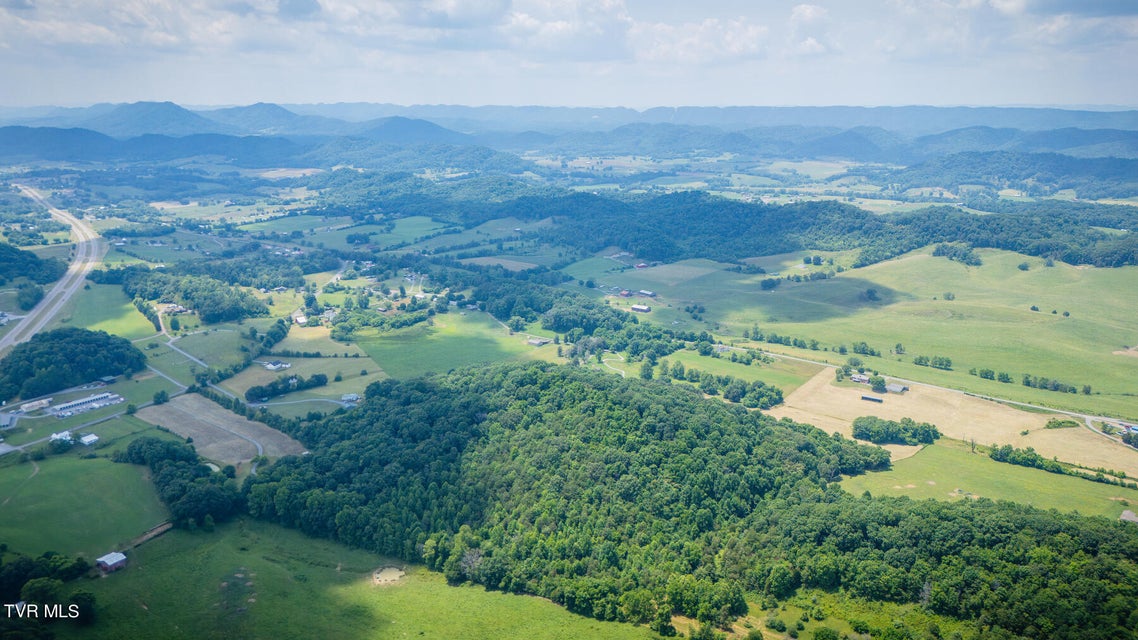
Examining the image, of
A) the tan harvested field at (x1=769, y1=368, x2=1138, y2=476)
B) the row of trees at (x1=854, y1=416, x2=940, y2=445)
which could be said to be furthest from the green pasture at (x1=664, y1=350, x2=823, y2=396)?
the row of trees at (x1=854, y1=416, x2=940, y2=445)

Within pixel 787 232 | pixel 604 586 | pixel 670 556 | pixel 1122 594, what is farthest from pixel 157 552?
pixel 787 232

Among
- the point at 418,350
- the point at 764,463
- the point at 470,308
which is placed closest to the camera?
the point at 764,463

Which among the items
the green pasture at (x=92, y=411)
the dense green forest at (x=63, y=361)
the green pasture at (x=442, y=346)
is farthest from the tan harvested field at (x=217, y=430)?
the green pasture at (x=442, y=346)

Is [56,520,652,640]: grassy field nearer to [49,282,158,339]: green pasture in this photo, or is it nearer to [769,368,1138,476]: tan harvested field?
[769,368,1138,476]: tan harvested field

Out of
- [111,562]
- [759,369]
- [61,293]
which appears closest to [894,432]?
[759,369]

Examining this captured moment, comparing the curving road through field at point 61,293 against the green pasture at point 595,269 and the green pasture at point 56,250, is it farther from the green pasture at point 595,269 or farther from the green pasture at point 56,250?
the green pasture at point 595,269

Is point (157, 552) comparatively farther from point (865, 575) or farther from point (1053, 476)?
point (1053, 476)

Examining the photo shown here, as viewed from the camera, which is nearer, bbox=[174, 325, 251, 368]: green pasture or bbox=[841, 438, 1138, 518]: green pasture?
bbox=[841, 438, 1138, 518]: green pasture
